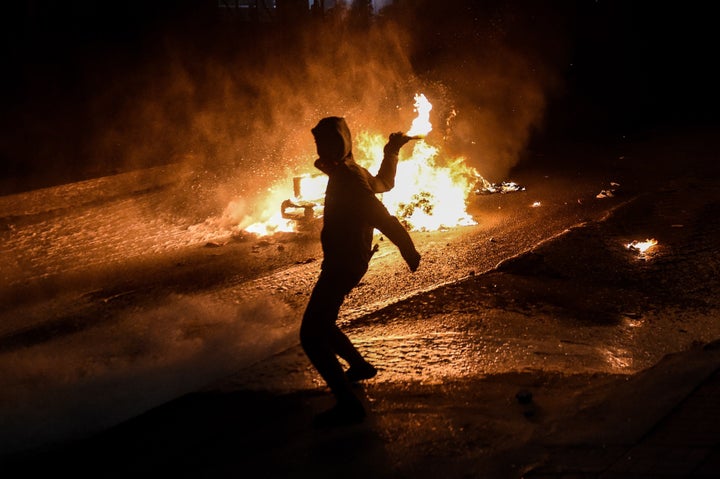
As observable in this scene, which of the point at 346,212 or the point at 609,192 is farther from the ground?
the point at 346,212

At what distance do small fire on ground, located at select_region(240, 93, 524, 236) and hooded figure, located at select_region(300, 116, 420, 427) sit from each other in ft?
16.6

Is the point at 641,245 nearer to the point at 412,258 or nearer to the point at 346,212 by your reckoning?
the point at 412,258

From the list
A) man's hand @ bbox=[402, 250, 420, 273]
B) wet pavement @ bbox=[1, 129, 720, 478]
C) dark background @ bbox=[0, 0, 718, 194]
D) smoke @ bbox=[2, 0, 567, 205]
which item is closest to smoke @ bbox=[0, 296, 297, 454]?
wet pavement @ bbox=[1, 129, 720, 478]

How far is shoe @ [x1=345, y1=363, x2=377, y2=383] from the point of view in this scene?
4625mm

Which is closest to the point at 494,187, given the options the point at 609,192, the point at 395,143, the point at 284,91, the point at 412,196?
the point at 609,192

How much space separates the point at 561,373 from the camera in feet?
15.2

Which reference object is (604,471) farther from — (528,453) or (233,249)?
(233,249)

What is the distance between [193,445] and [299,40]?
49.2 ft

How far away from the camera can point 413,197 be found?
9867 millimetres

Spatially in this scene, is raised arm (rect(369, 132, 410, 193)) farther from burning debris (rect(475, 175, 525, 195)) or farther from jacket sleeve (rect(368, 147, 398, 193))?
→ burning debris (rect(475, 175, 525, 195))

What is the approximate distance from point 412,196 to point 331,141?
5.83 metres

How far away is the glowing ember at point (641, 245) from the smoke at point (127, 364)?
12.2ft

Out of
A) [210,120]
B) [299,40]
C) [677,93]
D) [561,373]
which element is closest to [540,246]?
[561,373]

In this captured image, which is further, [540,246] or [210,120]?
[210,120]
